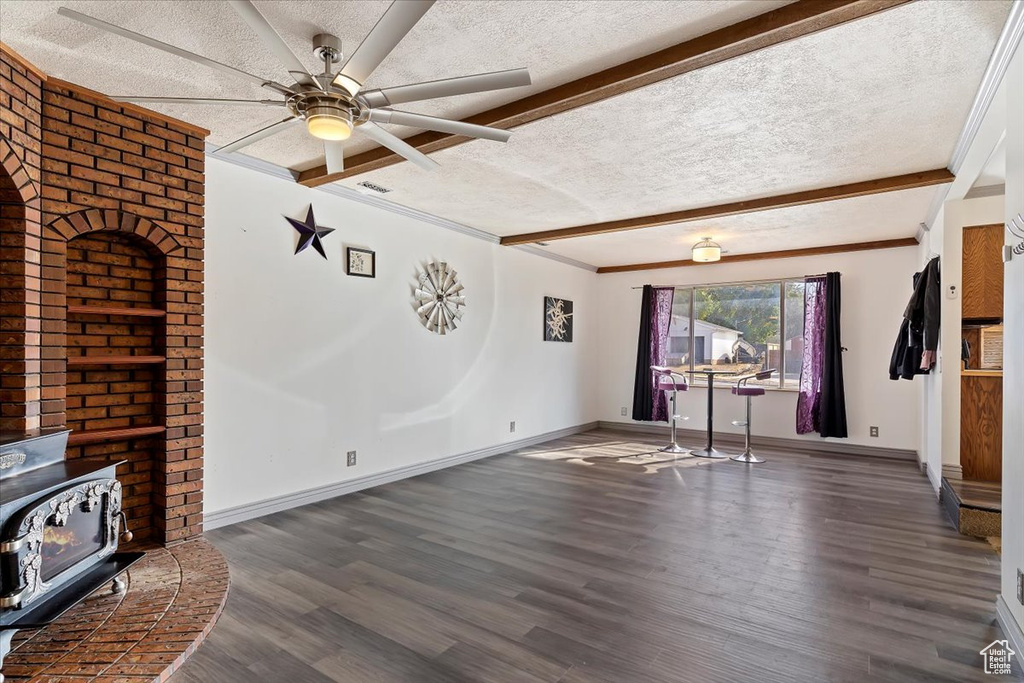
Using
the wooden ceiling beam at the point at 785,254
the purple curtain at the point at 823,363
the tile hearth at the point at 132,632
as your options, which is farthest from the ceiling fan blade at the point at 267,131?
the purple curtain at the point at 823,363

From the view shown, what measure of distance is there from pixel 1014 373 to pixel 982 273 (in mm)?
2454

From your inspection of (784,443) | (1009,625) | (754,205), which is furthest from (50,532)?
(784,443)

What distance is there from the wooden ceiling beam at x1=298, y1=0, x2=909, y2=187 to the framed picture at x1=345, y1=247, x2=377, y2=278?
1.47 metres

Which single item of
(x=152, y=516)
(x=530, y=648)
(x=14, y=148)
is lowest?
(x=530, y=648)

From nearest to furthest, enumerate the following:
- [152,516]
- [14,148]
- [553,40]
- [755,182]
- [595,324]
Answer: [553,40], [14,148], [152,516], [755,182], [595,324]

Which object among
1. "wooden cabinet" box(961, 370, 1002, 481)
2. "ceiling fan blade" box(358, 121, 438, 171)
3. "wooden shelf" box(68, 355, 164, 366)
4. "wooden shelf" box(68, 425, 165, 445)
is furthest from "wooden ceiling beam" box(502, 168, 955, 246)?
"wooden shelf" box(68, 425, 165, 445)

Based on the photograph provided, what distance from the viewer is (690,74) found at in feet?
8.05

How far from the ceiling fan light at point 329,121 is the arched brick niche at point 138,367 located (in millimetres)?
1597

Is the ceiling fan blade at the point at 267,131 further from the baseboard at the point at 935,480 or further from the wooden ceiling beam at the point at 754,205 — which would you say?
the baseboard at the point at 935,480

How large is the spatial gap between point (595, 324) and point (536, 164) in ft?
15.8

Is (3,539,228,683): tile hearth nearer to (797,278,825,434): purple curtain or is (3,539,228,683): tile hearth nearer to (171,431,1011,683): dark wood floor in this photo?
(171,431,1011,683): dark wood floor

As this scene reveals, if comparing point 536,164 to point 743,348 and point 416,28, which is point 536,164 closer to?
point 416,28

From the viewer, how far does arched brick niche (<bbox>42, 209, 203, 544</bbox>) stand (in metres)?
2.89

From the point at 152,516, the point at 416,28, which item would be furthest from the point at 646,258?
the point at 152,516
